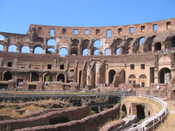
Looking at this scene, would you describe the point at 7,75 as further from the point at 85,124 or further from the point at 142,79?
the point at 85,124

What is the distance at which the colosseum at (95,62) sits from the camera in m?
34.5

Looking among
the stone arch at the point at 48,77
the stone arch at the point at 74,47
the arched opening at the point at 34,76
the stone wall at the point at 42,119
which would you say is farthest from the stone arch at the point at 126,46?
the stone wall at the point at 42,119

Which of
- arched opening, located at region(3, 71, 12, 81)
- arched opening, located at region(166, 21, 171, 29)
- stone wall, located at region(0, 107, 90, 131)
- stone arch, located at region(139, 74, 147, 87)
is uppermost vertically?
arched opening, located at region(166, 21, 171, 29)

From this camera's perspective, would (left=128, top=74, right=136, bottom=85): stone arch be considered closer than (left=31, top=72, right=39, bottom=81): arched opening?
No

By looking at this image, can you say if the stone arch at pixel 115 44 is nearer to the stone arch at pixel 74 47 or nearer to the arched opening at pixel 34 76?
the stone arch at pixel 74 47

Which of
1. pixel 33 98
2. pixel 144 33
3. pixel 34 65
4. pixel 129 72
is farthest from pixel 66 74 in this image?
pixel 144 33

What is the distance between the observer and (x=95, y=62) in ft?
134

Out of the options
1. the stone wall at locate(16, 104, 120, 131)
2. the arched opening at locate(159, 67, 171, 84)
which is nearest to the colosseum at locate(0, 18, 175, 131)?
the arched opening at locate(159, 67, 171, 84)

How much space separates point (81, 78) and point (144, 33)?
81.5 feet

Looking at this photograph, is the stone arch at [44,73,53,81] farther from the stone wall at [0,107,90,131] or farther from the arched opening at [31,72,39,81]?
the stone wall at [0,107,90,131]

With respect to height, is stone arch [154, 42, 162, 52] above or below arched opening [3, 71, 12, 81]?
above

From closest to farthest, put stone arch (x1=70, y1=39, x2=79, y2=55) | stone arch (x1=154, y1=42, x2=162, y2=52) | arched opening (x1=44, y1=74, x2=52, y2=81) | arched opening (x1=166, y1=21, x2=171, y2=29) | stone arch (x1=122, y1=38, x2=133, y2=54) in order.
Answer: arched opening (x1=44, y1=74, x2=52, y2=81) < stone arch (x1=154, y1=42, x2=162, y2=52) < arched opening (x1=166, y1=21, x2=171, y2=29) < stone arch (x1=122, y1=38, x2=133, y2=54) < stone arch (x1=70, y1=39, x2=79, y2=55)

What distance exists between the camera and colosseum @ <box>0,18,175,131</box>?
34.5 m

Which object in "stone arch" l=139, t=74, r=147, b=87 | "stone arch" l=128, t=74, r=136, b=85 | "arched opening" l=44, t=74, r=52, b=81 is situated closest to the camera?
"stone arch" l=139, t=74, r=147, b=87
